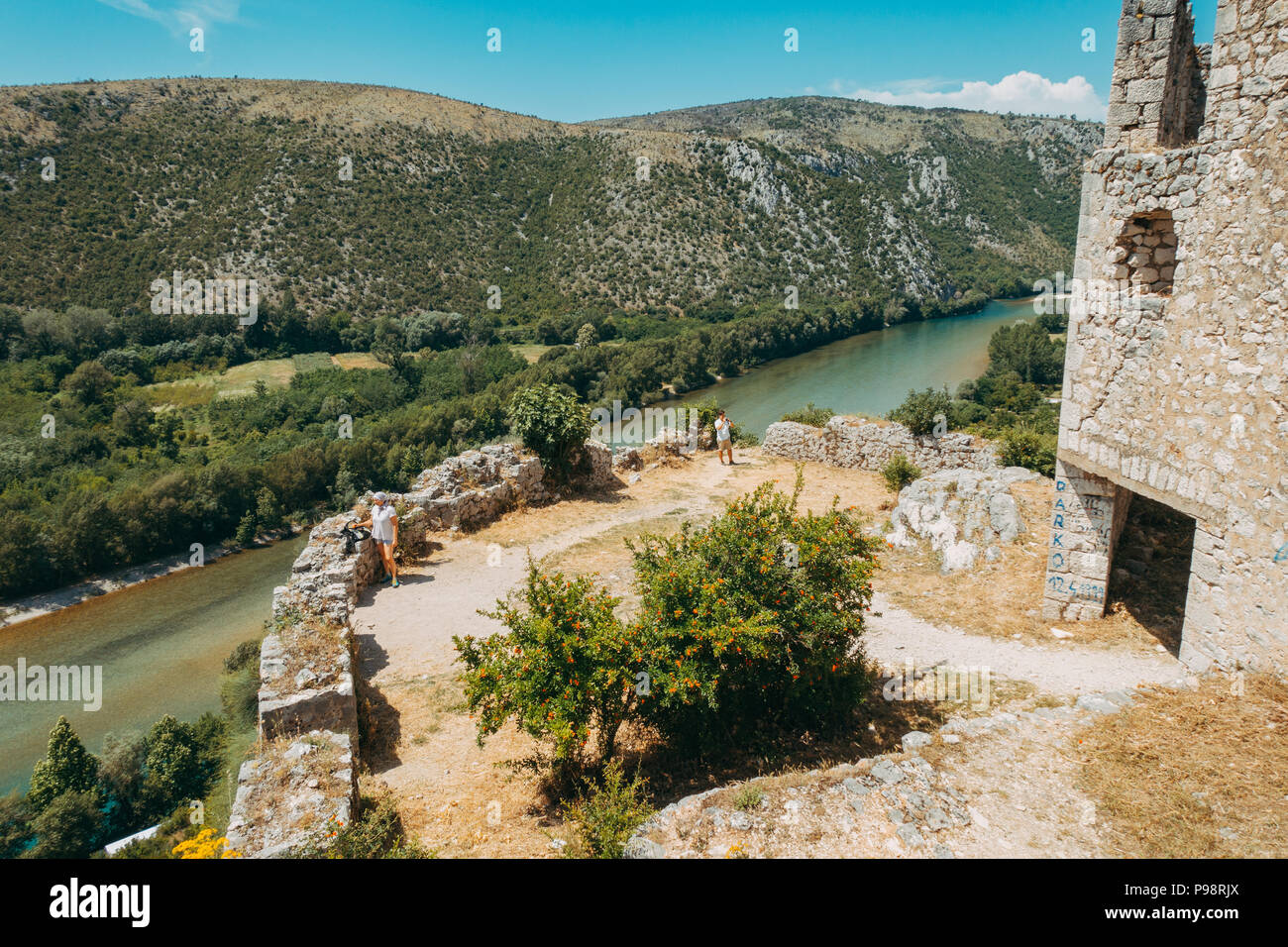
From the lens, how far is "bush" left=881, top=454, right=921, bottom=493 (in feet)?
53.1

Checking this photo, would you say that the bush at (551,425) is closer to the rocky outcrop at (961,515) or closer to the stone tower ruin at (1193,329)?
the rocky outcrop at (961,515)

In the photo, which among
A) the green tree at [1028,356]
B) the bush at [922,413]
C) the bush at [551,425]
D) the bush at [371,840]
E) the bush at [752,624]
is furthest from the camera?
the green tree at [1028,356]

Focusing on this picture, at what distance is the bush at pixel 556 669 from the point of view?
21.1ft

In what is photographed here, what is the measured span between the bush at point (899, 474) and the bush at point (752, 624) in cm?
917

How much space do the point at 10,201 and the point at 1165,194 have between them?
67.9 meters

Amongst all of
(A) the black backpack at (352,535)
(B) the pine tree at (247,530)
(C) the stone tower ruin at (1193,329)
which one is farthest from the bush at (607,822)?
(B) the pine tree at (247,530)

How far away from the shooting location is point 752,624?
6.55 meters

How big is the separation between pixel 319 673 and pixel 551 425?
27.5ft

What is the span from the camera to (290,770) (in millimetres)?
6625

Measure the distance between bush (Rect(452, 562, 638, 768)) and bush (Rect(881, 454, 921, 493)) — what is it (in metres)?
11.0

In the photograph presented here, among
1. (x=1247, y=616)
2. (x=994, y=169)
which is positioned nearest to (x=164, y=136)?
(x=1247, y=616)

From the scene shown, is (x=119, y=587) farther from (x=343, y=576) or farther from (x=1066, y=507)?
(x=1066, y=507)

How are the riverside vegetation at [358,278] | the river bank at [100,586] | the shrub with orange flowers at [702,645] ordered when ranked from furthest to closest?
the riverside vegetation at [358,278] < the river bank at [100,586] < the shrub with orange flowers at [702,645]

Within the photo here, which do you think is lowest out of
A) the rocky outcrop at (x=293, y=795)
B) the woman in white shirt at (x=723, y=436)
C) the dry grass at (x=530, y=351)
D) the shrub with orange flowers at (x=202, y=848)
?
the rocky outcrop at (x=293, y=795)
